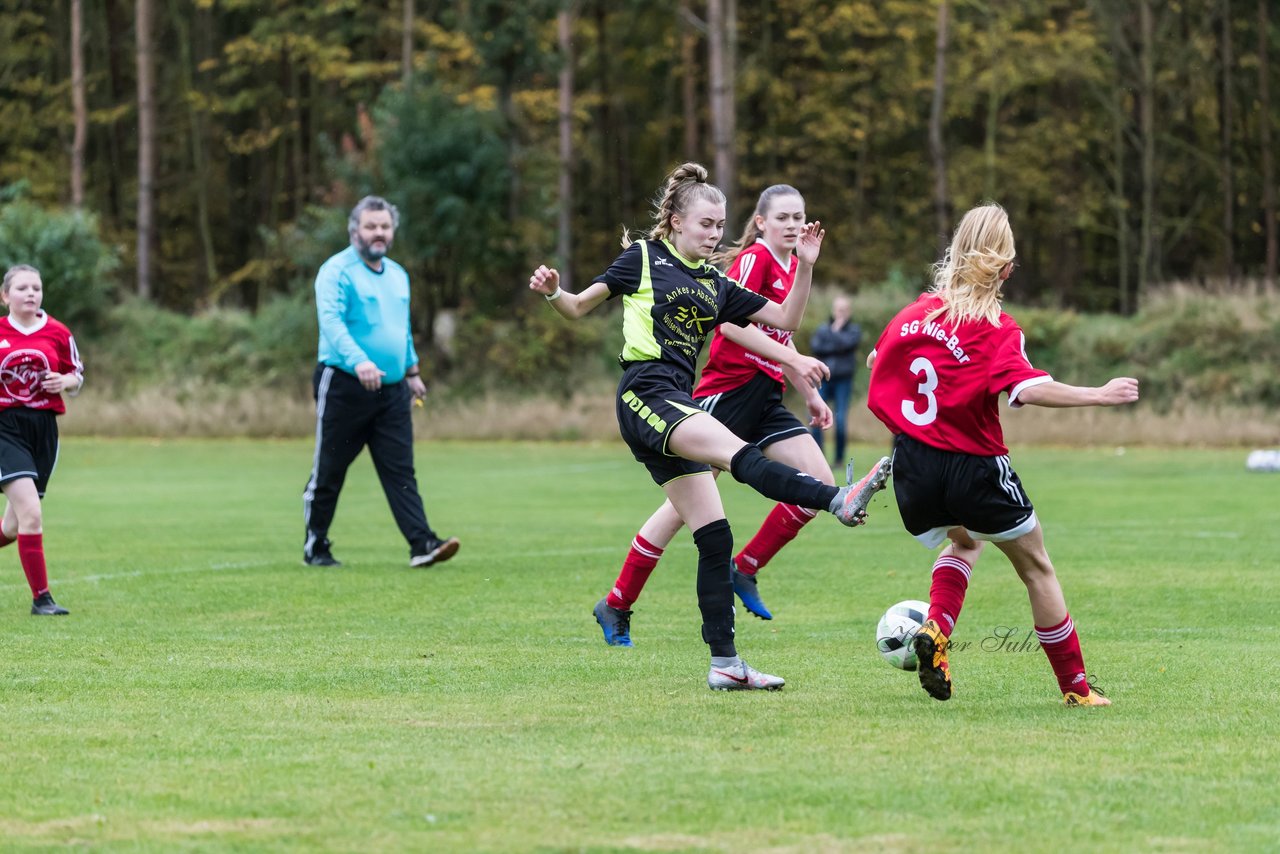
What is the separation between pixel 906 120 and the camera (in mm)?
45500

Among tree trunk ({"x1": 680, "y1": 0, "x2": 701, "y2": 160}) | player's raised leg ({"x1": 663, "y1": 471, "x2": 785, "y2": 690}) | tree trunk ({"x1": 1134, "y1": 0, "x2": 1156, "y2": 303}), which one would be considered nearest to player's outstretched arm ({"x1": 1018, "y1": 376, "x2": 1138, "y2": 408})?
player's raised leg ({"x1": 663, "y1": 471, "x2": 785, "y2": 690})

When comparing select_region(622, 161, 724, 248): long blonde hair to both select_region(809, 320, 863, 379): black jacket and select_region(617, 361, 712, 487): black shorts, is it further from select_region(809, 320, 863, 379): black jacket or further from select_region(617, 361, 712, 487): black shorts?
select_region(809, 320, 863, 379): black jacket

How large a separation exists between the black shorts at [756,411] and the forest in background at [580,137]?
24.6m

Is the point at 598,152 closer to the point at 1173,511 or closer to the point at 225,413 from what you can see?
the point at 225,413

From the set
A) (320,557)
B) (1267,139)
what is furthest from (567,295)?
(1267,139)

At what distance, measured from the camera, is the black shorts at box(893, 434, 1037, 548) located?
20.8 feet

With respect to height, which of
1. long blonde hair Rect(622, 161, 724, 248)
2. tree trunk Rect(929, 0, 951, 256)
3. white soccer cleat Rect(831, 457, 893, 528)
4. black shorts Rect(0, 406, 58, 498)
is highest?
tree trunk Rect(929, 0, 951, 256)

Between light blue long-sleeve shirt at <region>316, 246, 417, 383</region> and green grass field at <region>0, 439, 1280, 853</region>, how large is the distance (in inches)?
54.0

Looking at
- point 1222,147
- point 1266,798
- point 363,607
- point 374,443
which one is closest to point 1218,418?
point 1222,147

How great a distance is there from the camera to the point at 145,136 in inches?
1566

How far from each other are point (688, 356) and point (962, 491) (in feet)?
4.78

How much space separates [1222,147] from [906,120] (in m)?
7.58

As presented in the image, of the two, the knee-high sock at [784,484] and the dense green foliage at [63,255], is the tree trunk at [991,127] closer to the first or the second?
the dense green foliage at [63,255]

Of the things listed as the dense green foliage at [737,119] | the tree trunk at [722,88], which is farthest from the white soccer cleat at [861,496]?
the dense green foliage at [737,119]
